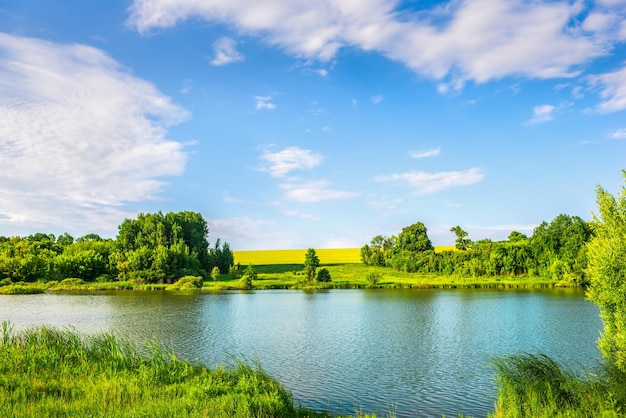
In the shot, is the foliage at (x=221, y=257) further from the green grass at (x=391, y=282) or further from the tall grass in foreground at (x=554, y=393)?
the tall grass in foreground at (x=554, y=393)

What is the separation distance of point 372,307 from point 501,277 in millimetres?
51847

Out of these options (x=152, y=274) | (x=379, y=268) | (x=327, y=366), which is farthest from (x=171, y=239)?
(x=327, y=366)

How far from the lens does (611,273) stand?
63.0 feet

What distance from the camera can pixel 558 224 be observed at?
9962cm

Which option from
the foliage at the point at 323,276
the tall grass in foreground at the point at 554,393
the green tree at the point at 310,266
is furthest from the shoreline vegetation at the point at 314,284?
the tall grass in foreground at the point at 554,393

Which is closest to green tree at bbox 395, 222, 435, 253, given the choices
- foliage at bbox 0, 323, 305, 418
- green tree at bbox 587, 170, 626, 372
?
green tree at bbox 587, 170, 626, 372

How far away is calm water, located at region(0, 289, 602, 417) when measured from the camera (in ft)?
64.6

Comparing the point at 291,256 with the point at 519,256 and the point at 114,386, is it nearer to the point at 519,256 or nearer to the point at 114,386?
the point at 519,256

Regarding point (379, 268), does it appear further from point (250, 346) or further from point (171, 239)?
point (250, 346)

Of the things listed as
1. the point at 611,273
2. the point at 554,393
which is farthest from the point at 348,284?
the point at 554,393

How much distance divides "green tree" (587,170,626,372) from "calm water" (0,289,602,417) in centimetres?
529

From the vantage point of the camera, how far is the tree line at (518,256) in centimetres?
8812

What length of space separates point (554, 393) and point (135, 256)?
9868 centimetres

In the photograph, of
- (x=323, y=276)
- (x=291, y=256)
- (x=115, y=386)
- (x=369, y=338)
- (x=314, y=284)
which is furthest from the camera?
(x=291, y=256)
